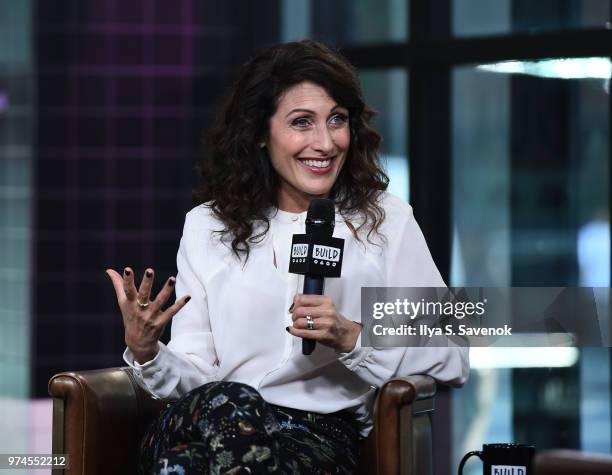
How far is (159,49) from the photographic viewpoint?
5059 millimetres

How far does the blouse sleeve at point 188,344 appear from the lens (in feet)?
7.80

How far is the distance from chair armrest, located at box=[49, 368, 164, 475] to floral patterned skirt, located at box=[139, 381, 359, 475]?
0.09 metres

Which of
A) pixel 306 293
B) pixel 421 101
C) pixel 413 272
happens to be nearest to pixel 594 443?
pixel 421 101

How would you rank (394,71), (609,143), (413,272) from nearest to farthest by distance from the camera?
1. (413,272)
2. (609,143)
3. (394,71)

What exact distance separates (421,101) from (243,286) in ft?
6.84

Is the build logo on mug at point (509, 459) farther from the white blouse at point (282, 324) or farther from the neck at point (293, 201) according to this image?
the neck at point (293, 201)

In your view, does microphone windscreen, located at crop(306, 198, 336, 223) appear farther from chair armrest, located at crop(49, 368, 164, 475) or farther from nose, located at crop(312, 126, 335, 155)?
chair armrest, located at crop(49, 368, 164, 475)

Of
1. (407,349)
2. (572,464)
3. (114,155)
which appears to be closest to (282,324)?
(407,349)

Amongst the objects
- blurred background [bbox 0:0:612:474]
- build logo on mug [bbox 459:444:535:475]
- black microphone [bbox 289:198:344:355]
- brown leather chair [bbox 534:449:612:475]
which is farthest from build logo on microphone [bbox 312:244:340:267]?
blurred background [bbox 0:0:612:474]

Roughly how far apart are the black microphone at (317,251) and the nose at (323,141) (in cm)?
33

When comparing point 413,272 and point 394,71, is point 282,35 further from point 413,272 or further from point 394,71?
point 413,272

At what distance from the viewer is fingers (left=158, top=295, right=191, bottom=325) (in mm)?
2180

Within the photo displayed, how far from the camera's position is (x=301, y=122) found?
2.54 metres

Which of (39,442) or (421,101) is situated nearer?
(421,101)
